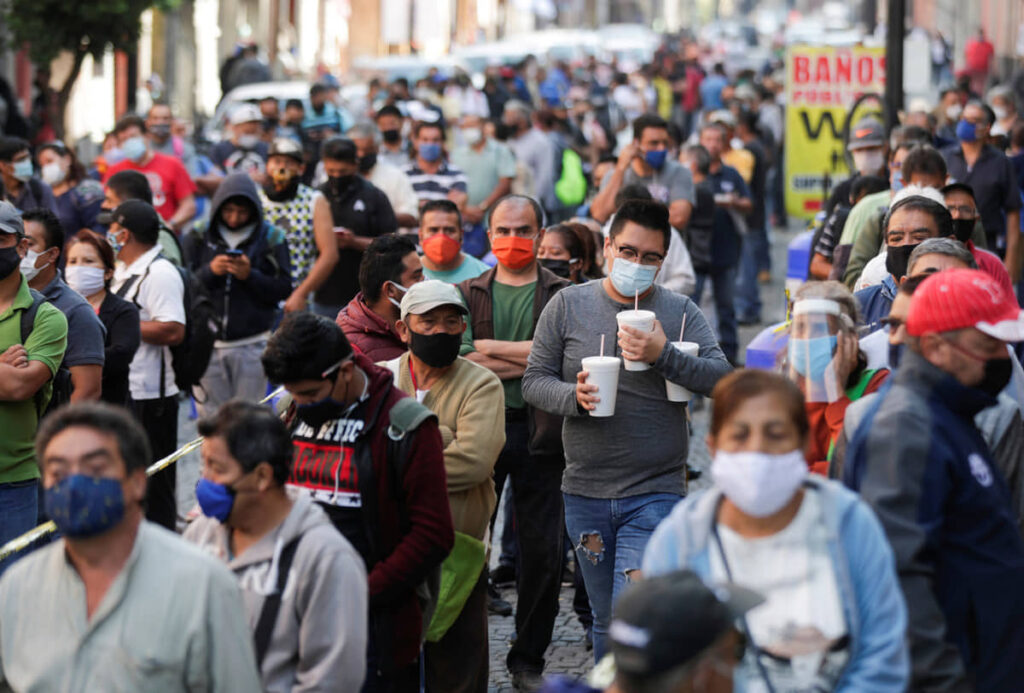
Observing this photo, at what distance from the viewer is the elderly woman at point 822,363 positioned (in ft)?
16.5

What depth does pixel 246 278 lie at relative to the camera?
9.36 meters

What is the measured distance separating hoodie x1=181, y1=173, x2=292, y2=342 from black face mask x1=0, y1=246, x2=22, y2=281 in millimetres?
2895

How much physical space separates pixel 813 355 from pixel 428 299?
135 centimetres

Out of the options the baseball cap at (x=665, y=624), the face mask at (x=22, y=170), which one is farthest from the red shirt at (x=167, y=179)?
the baseball cap at (x=665, y=624)

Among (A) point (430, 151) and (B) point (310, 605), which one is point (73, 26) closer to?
(A) point (430, 151)

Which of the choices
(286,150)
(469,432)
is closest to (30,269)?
(469,432)

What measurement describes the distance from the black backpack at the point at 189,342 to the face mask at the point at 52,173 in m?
3.74

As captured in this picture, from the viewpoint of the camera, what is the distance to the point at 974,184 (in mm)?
12438

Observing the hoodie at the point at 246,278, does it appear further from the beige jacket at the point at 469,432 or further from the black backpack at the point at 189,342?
the beige jacket at the point at 469,432

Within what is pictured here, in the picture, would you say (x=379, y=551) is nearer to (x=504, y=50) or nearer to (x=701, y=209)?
(x=701, y=209)

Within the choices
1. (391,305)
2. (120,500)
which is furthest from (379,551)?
(391,305)

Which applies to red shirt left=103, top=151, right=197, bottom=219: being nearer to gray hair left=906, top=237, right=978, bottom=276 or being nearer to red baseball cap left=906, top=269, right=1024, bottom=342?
gray hair left=906, top=237, right=978, bottom=276

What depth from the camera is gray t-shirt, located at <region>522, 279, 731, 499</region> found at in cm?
591

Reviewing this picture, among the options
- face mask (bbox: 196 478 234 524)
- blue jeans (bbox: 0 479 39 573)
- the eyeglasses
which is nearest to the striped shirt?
blue jeans (bbox: 0 479 39 573)
